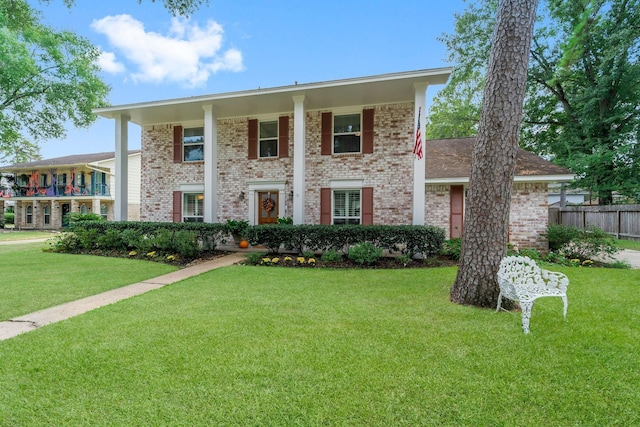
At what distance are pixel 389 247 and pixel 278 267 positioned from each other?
299 cm

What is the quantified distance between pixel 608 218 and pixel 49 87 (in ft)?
102

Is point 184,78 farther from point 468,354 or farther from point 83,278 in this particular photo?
point 468,354

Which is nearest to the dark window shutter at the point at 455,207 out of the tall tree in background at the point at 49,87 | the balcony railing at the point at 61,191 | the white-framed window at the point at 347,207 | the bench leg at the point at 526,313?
the white-framed window at the point at 347,207

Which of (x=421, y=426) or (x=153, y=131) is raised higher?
(x=153, y=131)

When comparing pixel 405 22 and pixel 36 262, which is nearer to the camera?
pixel 36 262

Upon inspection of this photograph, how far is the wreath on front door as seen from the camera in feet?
39.4

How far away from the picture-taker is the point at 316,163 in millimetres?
11625

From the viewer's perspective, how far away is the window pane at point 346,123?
37.3ft

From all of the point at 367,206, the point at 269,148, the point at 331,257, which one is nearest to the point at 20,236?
the point at 269,148

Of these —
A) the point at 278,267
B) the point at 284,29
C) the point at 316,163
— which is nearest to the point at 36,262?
the point at 278,267

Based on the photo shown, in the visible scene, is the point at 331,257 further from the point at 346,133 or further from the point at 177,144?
the point at 177,144

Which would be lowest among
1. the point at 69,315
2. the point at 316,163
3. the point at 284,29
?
the point at 69,315

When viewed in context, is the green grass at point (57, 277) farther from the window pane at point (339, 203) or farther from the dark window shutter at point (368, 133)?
the dark window shutter at point (368, 133)

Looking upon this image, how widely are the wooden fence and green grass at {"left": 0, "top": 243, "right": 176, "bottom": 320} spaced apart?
55.2 feet
